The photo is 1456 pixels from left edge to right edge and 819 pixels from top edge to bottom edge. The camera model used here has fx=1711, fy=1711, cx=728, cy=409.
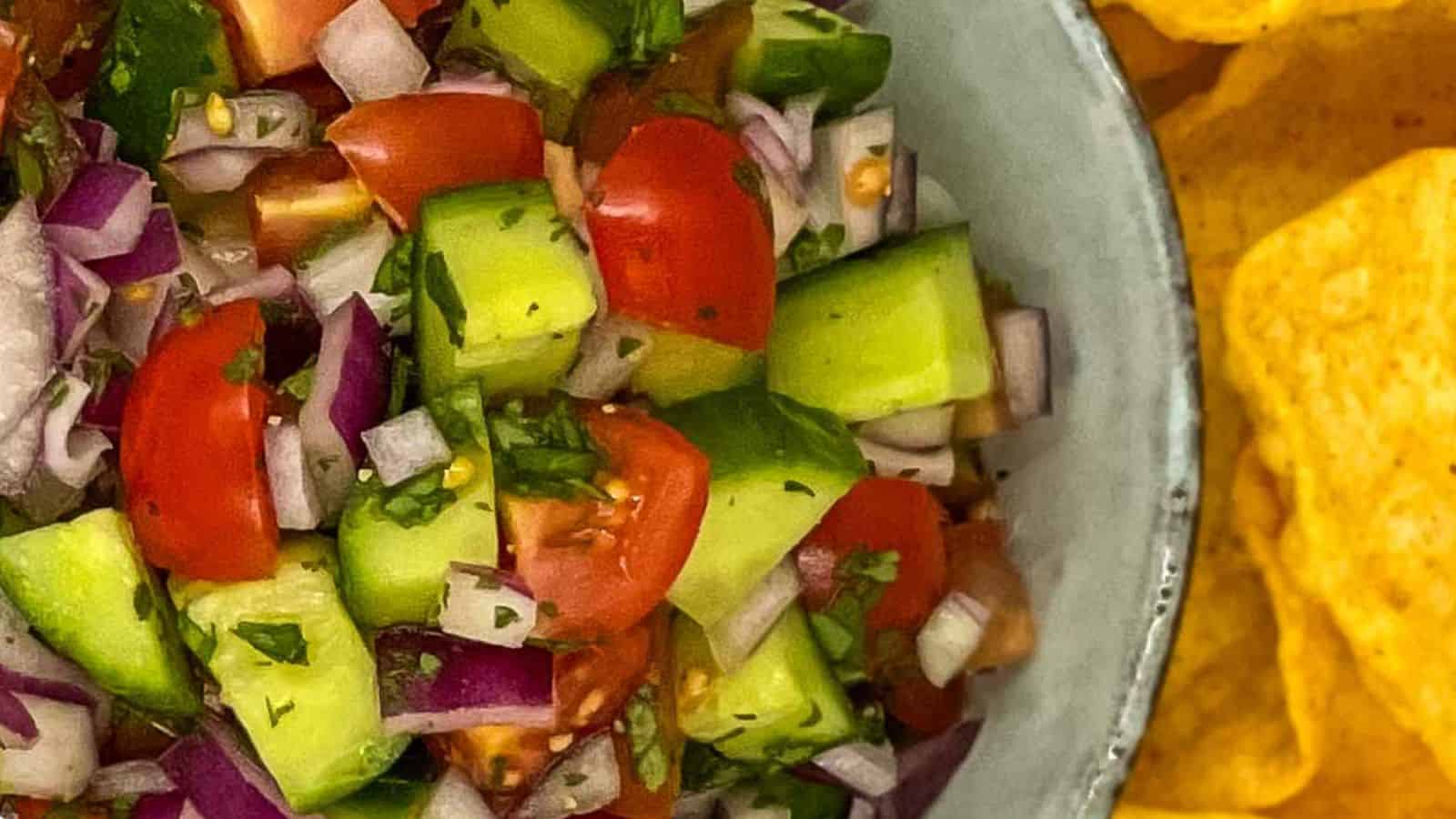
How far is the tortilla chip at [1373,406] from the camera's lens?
1730mm

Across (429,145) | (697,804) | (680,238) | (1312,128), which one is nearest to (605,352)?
(680,238)

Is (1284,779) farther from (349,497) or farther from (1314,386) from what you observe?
(349,497)

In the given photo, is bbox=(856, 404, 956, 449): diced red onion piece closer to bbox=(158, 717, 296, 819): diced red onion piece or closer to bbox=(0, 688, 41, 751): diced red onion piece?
bbox=(158, 717, 296, 819): diced red onion piece

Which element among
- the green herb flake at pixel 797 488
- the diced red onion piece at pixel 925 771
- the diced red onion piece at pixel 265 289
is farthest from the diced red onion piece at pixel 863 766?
the diced red onion piece at pixel 265 289

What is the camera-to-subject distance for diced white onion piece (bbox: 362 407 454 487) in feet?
Result: 4.12

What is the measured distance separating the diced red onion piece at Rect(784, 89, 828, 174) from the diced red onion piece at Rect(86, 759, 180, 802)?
72 centimetres

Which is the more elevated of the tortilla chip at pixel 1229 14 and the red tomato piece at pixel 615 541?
the tortilla chip at pixel 1229 14

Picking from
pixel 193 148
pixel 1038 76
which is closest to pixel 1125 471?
pixel 1038 76

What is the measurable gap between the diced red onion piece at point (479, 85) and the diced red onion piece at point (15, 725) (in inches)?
22.1

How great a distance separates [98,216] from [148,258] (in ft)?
0.16

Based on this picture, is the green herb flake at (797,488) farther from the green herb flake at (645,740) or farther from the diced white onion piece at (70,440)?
the diced white onion piece at (70,440)

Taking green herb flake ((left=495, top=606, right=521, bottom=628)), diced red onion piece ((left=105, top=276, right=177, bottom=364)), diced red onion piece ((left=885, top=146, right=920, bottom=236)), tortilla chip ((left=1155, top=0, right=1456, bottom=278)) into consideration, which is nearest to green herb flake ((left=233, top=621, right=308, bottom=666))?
green herb flake ((left=495, top=606, right=521, bottom=628))

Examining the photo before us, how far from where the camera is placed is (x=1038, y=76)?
1514 millimetres

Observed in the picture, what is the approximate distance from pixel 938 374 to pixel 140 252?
2.14 ft
